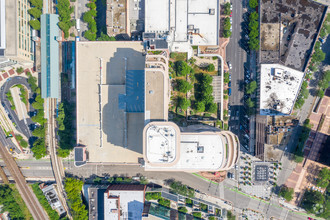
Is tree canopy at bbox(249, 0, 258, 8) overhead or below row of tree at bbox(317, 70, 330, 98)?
overhead

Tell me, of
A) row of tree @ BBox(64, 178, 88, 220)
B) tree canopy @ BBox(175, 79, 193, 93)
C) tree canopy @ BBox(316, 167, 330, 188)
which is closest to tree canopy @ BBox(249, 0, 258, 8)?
tree canopy @ BBox(175, 79, 193, 93)

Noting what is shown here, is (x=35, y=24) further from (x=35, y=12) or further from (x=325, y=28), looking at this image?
(x=325, y=28)

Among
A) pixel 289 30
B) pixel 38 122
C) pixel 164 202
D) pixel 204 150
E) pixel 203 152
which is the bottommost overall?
pixel 164 202

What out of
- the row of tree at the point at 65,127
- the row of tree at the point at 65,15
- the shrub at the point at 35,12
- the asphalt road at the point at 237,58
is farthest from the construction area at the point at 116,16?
the asphalt road at the point at 237,58

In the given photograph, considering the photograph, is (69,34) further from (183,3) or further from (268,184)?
(268,184)

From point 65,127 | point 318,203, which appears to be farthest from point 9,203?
point 318,203

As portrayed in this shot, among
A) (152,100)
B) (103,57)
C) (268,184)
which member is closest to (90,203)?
→ (152,100)

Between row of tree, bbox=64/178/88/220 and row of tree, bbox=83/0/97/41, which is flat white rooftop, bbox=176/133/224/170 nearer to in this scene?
row of tree, bbox=64/178/88/220
